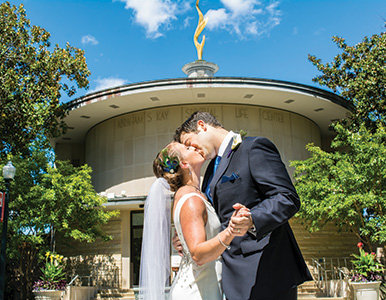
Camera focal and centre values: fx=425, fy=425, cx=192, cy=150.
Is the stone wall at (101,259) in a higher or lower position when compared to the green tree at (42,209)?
lower

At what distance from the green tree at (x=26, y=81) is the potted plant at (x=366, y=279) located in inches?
517

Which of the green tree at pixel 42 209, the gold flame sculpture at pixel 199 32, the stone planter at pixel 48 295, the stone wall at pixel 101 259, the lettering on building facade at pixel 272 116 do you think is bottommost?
the stone planter at pixel 48 295

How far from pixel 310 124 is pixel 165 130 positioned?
777 cm

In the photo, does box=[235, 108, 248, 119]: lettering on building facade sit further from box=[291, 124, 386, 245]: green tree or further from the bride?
the bride

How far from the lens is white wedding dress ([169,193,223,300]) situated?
3.02 metres

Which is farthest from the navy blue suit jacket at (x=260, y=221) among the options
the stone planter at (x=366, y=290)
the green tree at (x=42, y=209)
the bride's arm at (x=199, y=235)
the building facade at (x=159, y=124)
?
the building facade at (x=159, y=124)

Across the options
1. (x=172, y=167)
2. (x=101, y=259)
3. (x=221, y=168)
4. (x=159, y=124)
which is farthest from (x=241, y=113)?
(x=221, y=168)

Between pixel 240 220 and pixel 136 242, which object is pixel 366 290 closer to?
pixel 136 242

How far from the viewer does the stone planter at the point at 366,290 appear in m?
13.2

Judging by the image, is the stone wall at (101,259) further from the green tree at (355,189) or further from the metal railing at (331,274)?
the metal railing at (331,274)

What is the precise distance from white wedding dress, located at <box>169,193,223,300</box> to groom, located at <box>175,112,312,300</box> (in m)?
0.14

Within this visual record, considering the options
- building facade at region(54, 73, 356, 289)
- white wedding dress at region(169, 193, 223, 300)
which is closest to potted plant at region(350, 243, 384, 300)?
building facade at region(54, 73, 356, 289)

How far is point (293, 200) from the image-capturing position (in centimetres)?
256

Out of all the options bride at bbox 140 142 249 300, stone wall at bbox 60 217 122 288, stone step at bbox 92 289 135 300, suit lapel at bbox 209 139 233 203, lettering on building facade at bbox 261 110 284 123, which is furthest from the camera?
lettering on building facade at bbox 261 110 284 123
